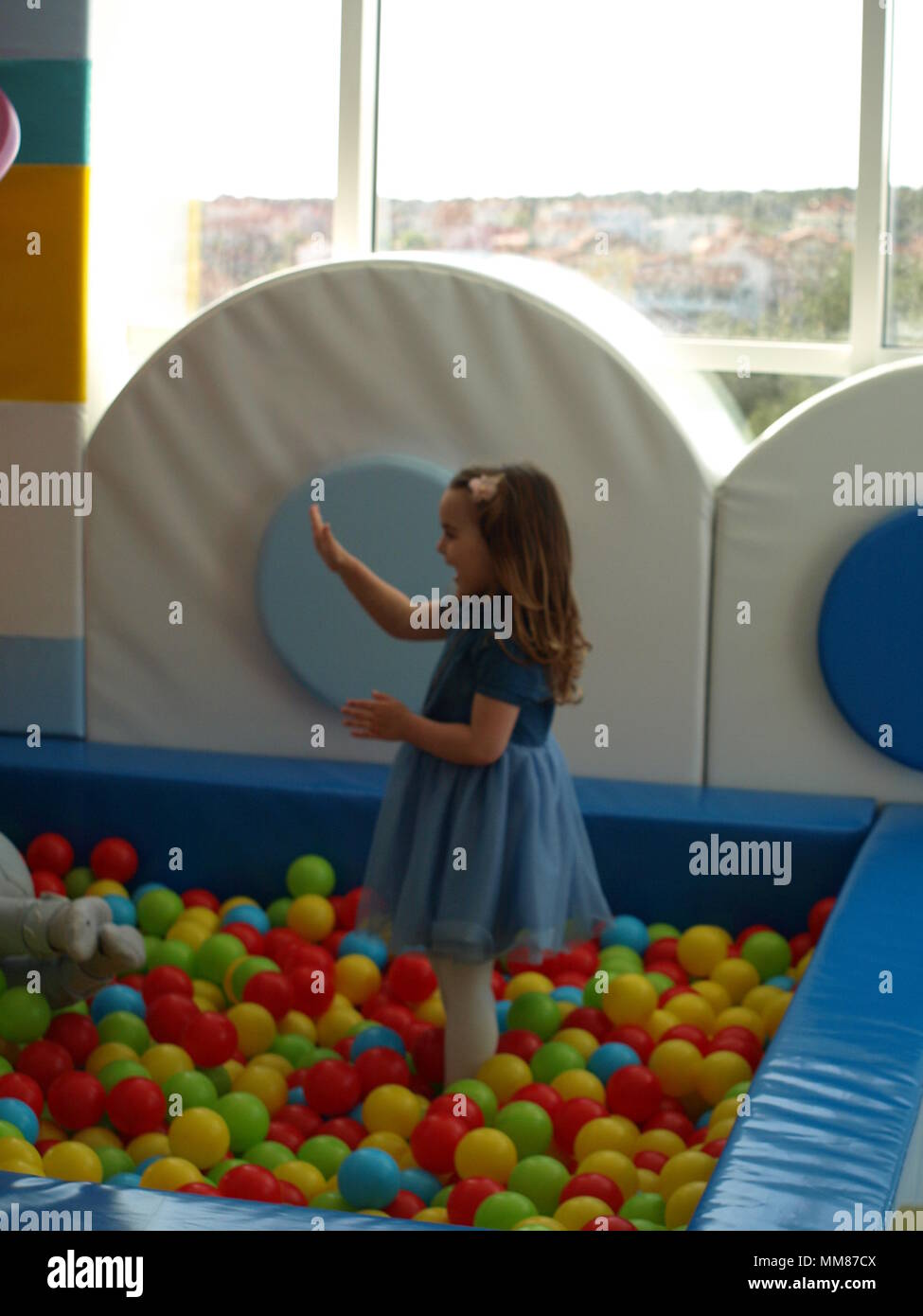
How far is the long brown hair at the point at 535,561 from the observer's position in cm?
234

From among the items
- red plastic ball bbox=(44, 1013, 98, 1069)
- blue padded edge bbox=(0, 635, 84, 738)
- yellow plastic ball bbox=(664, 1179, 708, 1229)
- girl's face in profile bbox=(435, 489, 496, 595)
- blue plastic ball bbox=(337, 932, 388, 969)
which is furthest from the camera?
blue padded edge bbox=(0, 635, 84, 738)

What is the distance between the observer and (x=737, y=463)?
126 inches

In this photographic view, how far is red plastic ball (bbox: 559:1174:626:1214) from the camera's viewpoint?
2039 mm

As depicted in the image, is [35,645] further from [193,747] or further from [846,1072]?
[846,1072]

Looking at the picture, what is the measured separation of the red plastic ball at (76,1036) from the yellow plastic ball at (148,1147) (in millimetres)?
285


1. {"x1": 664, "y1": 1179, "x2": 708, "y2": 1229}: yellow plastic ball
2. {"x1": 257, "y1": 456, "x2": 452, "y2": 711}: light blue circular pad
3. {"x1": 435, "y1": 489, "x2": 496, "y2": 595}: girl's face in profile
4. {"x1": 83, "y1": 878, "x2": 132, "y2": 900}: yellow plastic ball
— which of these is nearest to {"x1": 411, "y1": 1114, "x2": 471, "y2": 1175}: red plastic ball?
{"x1": 664, "y1": 1179, "x2": 708, "y2": 1229}: yellow plastic ball

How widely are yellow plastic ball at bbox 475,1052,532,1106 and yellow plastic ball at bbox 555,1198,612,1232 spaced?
14.5 inches

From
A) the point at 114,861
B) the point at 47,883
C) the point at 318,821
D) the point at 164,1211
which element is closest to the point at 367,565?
the point at 318,821

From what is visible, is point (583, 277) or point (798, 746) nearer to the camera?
point (798, 746)

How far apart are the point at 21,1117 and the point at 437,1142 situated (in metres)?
0.54

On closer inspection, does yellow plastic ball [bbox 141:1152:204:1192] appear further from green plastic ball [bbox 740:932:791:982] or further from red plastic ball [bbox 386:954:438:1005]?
green plastic ball [bbox 740:932:791:982]

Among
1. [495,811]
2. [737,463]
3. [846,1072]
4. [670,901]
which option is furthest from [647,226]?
[846,1072]

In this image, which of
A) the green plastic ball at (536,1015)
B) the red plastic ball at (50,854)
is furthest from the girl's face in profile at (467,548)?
the red plastic ball at (50,854)

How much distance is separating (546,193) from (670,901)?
1.54 meters
